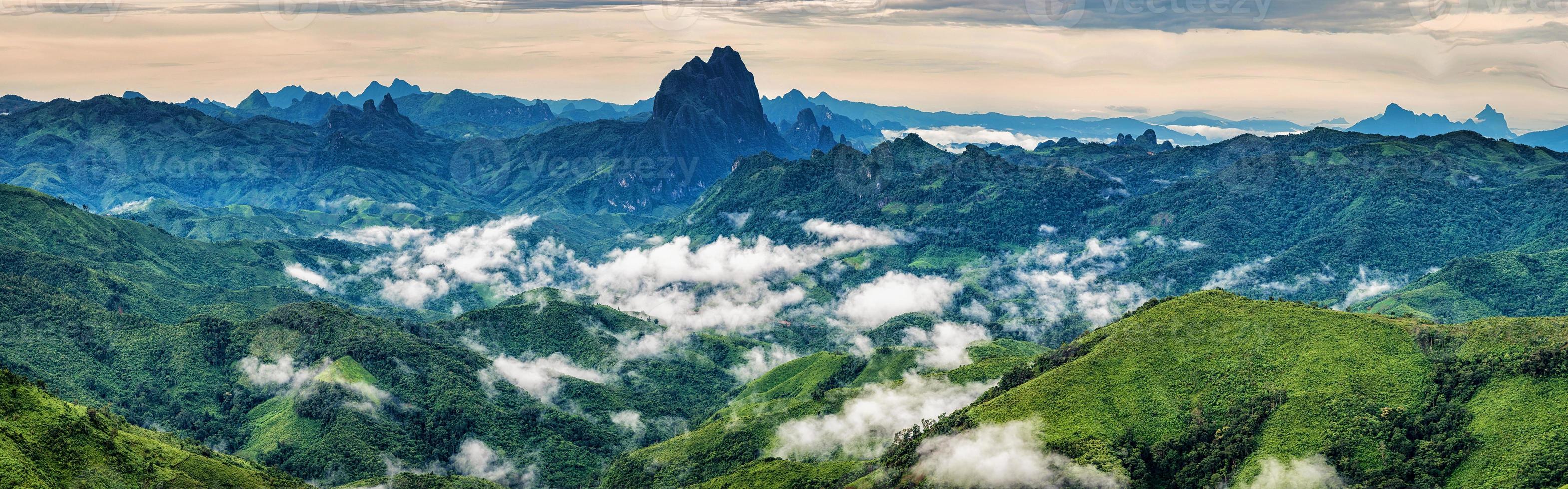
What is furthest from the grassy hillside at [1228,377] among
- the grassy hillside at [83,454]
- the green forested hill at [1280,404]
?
the grassy hillside at [83,454]

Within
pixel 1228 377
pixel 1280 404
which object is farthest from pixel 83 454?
pixel 1280 404

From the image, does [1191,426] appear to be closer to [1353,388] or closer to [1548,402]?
[1353,388]

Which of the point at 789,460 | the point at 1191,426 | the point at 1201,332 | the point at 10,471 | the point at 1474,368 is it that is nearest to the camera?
the point at 10,471

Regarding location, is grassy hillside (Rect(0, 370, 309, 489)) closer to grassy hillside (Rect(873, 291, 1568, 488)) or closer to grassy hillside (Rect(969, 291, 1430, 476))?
grassy hillside (Rect(873, 291, 1568, 488))

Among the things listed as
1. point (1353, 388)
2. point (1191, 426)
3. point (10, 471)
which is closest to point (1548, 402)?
point (1353, 388)

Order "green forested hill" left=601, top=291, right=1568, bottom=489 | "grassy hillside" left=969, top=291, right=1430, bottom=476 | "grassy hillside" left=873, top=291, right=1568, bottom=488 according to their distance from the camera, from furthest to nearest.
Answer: "grassy hillside" left=969, top=291, right=1430, bottom=476, "green forested hill" left=601, top=291, right=1568, bottom=489, "grassy hillside" left=873, top=291, right=1568, bottom=488

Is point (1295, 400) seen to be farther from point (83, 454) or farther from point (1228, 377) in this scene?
point (83, 454)

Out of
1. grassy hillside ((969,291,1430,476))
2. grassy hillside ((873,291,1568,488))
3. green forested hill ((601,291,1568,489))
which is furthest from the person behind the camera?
grassy hillside ((969,291,1430,476))

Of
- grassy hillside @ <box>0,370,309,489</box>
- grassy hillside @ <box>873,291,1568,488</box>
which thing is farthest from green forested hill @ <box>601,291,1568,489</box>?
grassy hillside @ <box>0,370,309,489</box>
